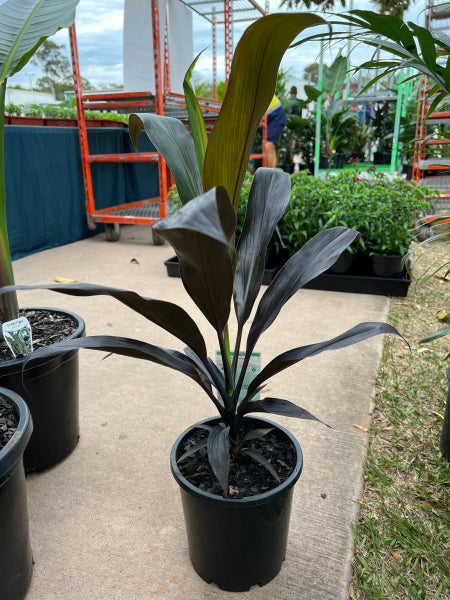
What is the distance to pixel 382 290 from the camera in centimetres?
290

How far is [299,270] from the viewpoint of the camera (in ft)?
3.30

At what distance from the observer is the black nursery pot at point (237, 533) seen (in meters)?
0.95

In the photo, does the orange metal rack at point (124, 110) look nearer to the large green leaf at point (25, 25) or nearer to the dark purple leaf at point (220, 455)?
the large green leaf at point (25, 25)

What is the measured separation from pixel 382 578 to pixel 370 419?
66 centimetres

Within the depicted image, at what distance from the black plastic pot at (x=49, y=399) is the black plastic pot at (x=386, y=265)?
1.96 meters

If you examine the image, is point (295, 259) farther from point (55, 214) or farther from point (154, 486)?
point (55, 214)

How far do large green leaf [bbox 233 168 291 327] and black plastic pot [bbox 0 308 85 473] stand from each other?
0.64m

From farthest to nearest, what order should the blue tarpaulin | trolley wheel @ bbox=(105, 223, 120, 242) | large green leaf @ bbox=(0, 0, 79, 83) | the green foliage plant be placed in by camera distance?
trolley wheel @ bbox=(105, 223, 120, 242), the blue tarpaulin, the green foliage plant, large green leaf @ bbox=(0, 0, 79, 83)

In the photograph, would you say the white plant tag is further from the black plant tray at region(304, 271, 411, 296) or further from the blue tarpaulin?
the blue tarpaulin

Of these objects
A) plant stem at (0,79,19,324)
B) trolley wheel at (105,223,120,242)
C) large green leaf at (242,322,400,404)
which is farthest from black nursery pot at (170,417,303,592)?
trolley wheel at (105,223,120,242)

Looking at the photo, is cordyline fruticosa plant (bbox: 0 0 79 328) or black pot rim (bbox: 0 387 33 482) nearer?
black pot rim (bbox: 0 387 33 482)

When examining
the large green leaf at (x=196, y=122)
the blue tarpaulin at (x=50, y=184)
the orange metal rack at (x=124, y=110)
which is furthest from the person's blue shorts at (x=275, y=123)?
the large green leaf at (x=196, y=122)

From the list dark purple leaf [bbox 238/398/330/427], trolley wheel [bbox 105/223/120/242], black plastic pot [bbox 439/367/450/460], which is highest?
dark purple leaf [bbox 238/398/330/427]

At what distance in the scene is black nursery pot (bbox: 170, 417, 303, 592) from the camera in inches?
37.3
